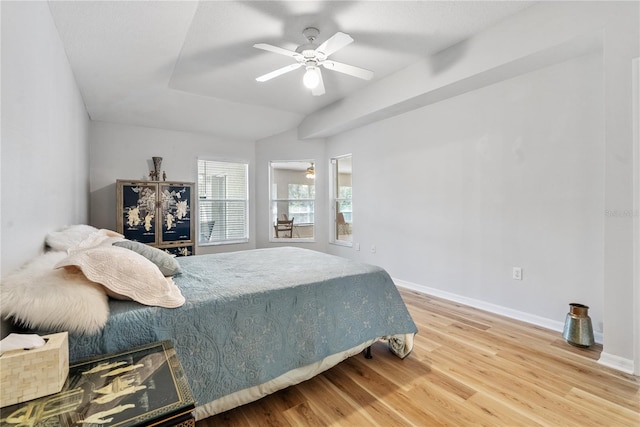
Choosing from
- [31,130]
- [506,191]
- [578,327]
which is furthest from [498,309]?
[31,130]

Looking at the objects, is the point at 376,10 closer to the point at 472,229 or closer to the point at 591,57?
the point at 591,57

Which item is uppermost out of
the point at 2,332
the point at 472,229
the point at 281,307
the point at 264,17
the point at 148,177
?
the point at 264,17

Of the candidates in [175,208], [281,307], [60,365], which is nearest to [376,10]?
[281,307]

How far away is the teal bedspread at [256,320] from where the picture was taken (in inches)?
52.8

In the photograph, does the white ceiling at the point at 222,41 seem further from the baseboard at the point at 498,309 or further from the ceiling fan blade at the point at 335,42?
the baseboard at the point at 498,309

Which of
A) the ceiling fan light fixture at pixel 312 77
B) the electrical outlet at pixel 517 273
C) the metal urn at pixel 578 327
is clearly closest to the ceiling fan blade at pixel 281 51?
the ceiling fan light fixture at pixel 312 77

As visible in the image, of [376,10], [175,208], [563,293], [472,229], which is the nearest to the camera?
[376,10]

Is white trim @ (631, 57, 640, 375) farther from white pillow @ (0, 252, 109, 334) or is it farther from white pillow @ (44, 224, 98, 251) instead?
white pillow @ (44, 224, 98, 251)

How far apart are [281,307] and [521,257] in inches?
102

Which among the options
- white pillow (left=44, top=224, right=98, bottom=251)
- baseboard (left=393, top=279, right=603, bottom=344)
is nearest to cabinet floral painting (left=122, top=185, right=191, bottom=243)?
white pillow (left=44, top=224, right=98, bottom=251)

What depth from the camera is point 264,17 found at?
7.93ft

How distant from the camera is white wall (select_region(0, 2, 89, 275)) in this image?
1.21 m

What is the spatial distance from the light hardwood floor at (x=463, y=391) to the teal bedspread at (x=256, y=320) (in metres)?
0.25

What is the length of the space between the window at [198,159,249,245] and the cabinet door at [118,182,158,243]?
107 cm
